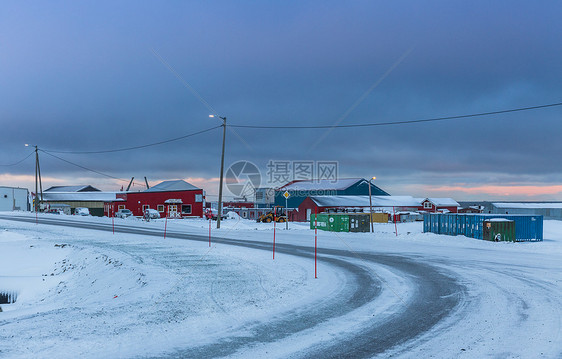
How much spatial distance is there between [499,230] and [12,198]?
3722 inches

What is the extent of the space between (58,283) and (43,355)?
37.1 ft

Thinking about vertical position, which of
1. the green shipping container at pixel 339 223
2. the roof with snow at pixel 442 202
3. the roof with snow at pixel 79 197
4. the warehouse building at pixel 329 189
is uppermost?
the warehouse building at pixel 329 189

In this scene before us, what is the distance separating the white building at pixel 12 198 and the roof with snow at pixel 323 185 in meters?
59.8

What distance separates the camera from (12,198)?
86.4m

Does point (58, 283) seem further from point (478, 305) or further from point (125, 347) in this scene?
point (478, 305)

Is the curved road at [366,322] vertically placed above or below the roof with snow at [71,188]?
below

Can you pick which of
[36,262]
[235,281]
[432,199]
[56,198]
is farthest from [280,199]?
[235,281]

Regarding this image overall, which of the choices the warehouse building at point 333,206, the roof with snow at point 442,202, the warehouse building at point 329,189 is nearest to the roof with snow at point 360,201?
the warehouse building at point 333,206

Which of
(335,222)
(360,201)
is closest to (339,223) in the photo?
(335,222)

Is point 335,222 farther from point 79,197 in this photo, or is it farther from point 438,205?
point 79,197

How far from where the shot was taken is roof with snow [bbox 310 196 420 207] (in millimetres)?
67244

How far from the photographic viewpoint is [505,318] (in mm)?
7652

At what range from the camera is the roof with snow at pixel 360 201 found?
67244 millimetres

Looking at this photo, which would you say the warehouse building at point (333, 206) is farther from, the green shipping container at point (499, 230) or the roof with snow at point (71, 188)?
the roof with snow at point (71, 188)
